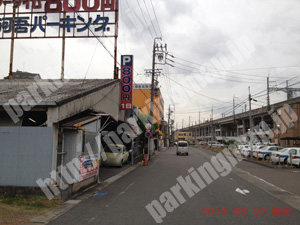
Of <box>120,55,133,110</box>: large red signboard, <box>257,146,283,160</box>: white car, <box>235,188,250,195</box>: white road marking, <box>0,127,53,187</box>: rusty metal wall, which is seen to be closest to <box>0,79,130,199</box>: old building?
<box>0,127,53,187</box>: rusty metal wall

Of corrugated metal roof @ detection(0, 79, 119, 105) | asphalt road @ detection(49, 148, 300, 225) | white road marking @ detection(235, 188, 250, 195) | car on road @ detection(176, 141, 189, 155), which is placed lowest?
car on road @ detection(176, 141, 189, 155)

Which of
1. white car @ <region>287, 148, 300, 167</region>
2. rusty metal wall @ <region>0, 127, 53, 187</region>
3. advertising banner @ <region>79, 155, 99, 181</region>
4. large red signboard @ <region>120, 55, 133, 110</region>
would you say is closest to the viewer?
rusty metal wall @ <region>0, 127, 53, 187</region>

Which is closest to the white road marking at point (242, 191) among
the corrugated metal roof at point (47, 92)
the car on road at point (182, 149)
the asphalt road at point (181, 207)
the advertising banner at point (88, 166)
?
the asphalt road at point (181, 207)

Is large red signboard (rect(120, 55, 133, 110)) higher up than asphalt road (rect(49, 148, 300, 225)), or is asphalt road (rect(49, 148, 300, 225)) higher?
large red signboard (rect(120, 55, 133, 110))

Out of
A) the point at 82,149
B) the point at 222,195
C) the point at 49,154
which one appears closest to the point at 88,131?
the point at 82,149

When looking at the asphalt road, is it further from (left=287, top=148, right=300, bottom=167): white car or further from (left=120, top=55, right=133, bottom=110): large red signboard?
(left=287, top=148, right=300, bottom=167): white car

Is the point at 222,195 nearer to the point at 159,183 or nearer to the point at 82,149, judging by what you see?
the point at 159,183

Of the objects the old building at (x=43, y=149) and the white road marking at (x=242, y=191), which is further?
the white road marking at (x=242, y=191)

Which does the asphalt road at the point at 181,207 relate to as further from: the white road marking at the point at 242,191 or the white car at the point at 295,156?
the white car at the point at 295,156

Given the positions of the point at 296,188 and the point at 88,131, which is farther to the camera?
the point at 296,188

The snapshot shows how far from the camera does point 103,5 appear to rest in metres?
18.2

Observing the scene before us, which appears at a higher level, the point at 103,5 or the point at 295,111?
the point at 103,5

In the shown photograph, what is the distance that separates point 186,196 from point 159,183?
9.88 ft

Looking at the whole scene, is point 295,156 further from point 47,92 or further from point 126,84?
point 47,92
